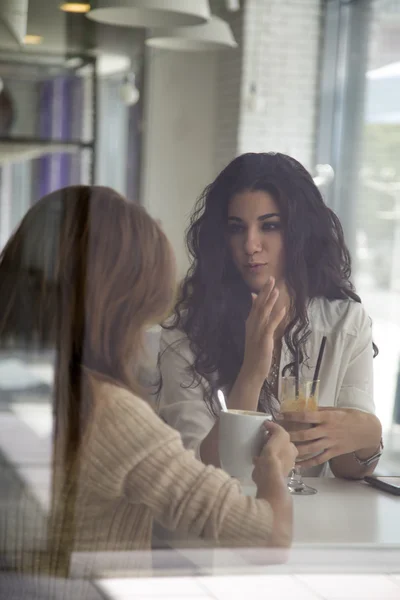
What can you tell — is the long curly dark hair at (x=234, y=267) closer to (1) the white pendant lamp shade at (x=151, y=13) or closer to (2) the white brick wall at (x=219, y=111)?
(2) the white brick wall at (x=219, y=111)

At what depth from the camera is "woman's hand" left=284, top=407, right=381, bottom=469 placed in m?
1.64

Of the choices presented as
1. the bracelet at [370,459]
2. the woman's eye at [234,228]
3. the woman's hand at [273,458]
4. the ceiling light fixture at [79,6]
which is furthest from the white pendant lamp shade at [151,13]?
the bracelet at [370,459]

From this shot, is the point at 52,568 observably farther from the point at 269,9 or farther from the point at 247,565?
the point at 269,9

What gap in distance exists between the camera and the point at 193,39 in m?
1.58

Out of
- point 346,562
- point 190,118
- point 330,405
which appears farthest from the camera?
point 346,562

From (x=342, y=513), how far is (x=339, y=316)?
1.21ft

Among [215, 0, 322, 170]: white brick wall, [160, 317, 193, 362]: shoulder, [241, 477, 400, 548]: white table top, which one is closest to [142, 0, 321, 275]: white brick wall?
[215, 0, 322, 170]: white brick wall

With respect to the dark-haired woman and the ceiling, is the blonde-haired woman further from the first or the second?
the ceiling

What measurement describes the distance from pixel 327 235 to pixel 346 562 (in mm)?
659

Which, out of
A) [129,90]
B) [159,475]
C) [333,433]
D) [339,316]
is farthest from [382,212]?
[159,475]

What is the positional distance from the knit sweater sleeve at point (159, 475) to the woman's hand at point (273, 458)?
0.14ft

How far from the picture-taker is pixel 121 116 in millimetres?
1562

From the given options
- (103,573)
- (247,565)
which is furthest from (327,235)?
(103,573)

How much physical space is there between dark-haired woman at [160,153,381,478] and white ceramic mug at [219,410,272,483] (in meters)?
0.02
